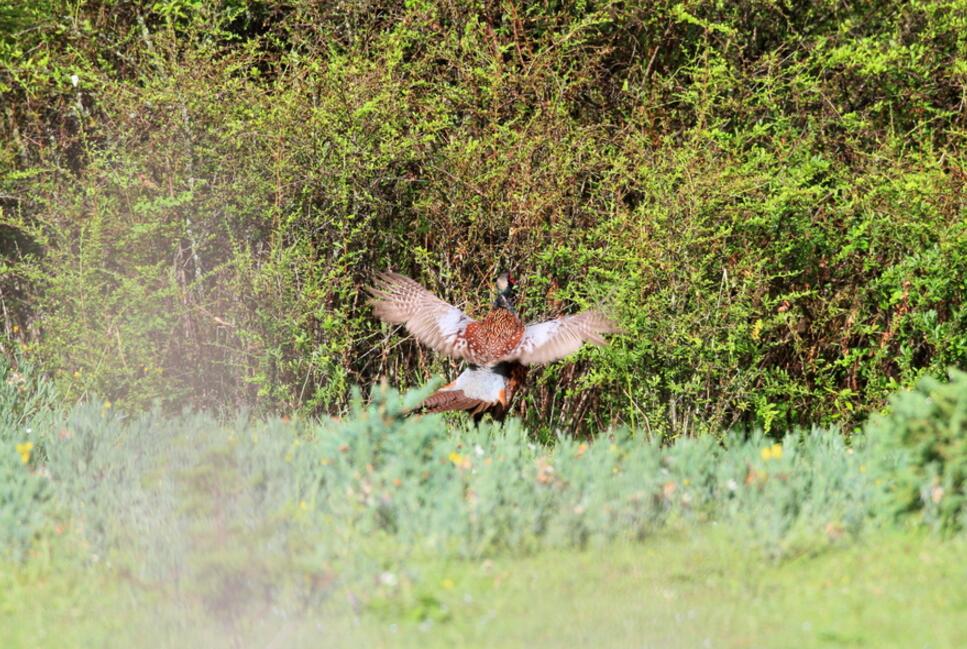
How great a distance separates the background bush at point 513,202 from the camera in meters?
8.54

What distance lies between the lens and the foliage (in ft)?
17.5

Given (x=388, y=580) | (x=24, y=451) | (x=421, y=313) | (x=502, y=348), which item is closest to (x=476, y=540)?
(x=388, y=580)

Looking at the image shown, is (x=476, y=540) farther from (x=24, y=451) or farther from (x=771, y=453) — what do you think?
(x=24, y=451)

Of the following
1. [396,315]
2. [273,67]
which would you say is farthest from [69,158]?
[396,315]

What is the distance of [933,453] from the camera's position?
5453mm

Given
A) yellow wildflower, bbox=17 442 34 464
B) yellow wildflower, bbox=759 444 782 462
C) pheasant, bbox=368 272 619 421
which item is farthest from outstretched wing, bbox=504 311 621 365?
yellow wildflower, bbox=17 442 34 464

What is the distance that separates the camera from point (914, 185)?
8359 millimetres

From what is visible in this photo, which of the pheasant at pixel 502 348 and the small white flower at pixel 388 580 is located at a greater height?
the small white flower at pixel 388 580

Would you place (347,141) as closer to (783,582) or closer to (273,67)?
(273,67)

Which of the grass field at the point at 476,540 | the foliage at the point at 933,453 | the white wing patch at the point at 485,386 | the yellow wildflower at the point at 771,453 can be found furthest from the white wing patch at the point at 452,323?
the foliage at the point at 933,453

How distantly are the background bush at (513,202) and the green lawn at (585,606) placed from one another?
137 inches

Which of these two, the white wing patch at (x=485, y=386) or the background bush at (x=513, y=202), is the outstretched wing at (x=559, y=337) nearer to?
the white wing patch at (x=485, y=386)

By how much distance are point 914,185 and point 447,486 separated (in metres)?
4.40

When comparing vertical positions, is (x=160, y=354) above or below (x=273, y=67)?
below
